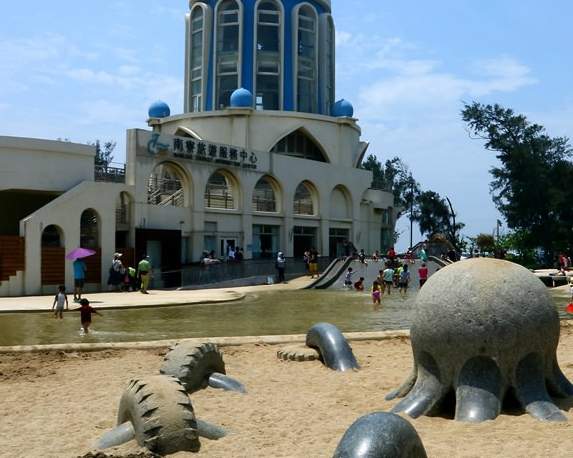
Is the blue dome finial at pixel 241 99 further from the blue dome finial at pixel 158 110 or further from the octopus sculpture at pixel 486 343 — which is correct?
the octopus sculpture at pixel 486 343

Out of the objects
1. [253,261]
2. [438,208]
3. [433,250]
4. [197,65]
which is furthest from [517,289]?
[438,208]

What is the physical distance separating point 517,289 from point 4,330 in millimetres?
11394

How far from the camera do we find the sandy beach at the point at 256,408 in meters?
5.77

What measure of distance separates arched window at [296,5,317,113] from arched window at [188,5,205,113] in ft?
20.8

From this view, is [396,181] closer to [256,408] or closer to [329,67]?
[329,67]

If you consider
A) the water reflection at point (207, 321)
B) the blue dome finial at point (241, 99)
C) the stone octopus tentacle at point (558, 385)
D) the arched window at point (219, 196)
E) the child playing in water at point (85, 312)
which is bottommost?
the water reflection at point (207, 321)

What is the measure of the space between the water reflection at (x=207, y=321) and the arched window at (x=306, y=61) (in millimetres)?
25697

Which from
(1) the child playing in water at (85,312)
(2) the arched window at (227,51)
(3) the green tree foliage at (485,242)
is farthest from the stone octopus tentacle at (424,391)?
(3) the green tree foliage at (485,242)

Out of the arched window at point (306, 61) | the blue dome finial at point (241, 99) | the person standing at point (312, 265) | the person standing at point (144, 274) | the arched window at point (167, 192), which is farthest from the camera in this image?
the arched window at point (306, 61)

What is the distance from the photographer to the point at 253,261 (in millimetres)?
33188

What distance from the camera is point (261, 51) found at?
45000 millimetres

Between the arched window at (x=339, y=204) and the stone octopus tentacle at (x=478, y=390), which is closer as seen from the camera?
the stone octopus tentacle at (x=478, y=390)

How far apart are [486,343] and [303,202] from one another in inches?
1471

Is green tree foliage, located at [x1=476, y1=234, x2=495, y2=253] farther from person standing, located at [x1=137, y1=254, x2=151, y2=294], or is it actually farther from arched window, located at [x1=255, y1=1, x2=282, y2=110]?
person standing, located at [x1=137, y1=254, x2=151, y2=294]
